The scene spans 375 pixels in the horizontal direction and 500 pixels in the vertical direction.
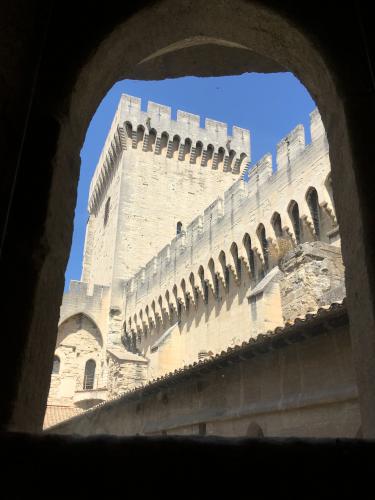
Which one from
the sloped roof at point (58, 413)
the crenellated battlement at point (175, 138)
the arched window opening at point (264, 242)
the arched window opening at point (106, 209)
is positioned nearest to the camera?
the arched window opening at point (264, 242)

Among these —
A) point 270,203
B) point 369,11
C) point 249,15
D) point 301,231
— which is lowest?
point 369,11

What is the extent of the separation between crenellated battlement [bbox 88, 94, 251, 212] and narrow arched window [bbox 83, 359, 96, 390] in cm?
1241

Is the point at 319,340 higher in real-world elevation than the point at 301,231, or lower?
lower

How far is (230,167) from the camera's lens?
30.8m

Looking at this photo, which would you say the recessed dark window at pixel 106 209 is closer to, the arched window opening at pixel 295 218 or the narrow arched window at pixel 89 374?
the narrow arched window at pixel 89 374

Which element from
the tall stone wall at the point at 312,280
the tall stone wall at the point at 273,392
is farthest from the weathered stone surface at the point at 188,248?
the tall stone wall at the point at 273,392

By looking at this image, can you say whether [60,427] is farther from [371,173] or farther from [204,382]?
[371,173]

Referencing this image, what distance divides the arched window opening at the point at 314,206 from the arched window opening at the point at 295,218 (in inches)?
20.8

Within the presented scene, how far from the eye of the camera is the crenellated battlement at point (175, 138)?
29156 millimetres

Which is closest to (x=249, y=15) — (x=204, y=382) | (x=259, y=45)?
(x=259, y=45)

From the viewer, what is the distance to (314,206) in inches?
510

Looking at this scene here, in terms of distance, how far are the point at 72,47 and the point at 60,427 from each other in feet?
59.6

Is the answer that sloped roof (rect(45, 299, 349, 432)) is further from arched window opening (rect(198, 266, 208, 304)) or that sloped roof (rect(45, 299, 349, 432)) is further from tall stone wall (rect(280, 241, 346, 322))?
arched window opening (rect(198, 266, 208, 304))

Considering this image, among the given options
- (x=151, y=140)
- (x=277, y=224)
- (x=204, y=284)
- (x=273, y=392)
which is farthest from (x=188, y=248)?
(x=273, y=392)
